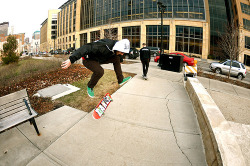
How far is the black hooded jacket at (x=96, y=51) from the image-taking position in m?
2.48

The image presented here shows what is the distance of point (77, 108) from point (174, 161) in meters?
2.73

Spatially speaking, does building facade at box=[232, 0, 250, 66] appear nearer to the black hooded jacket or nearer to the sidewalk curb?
the sidewalk curb

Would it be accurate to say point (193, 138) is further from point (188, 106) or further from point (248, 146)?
point (188, 106)

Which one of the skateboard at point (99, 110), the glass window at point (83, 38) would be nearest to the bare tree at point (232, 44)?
the skateboard at point (99, 110)

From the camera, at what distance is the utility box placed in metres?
8.80

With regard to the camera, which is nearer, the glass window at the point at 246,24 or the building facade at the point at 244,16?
the building facade at the point at 244,16

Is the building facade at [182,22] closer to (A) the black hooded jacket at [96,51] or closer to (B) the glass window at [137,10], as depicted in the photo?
(B) the glass window at [137,10]

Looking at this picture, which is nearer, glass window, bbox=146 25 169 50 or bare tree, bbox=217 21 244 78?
bare tree, bbox=217 21 244 78

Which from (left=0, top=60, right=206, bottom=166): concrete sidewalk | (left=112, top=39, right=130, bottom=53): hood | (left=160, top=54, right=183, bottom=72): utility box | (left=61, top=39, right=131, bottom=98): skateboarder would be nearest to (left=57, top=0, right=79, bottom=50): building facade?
(left=160, top=54, right=183, bottom=72): utility box

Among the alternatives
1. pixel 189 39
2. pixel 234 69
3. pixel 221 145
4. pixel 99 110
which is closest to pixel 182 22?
pixel 189 39

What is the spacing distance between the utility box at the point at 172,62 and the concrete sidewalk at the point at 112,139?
5.96m

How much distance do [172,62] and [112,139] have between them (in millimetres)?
8195

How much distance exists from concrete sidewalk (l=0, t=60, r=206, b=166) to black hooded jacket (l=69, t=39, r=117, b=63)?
1518 millimetres

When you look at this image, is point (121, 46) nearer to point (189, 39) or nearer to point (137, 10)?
point (189, 39)
